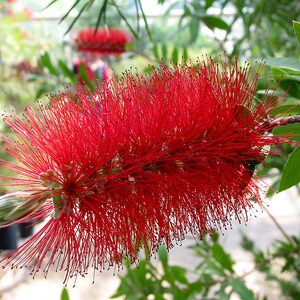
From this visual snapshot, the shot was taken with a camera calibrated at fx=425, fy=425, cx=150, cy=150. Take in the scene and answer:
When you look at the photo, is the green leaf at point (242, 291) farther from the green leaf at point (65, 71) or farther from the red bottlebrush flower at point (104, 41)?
the red bottlebrush flower at point (104, 41)

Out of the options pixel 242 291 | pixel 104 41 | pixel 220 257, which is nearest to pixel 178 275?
pixel 220 257

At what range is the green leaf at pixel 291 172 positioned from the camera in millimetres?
575

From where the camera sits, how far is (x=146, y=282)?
1.10m

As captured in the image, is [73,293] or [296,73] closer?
[296,73]

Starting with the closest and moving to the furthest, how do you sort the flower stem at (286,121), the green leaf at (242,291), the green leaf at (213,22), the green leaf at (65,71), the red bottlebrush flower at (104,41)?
the flower stem at (286,121) → the green leaf at (242,291) → the green leaf at (213,22) → the green leaf at (65,71) → the red bottlebrush flower at (104,41)

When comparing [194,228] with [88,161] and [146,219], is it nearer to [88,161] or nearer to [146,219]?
[146,219]

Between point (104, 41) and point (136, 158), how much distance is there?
1972 millimetres

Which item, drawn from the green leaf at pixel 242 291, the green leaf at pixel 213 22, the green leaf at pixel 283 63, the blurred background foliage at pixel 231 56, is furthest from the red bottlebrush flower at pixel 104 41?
the green leaf at pixel 283 63

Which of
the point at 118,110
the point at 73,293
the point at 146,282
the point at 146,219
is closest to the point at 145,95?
the point at 118,110

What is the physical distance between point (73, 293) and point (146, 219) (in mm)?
2380

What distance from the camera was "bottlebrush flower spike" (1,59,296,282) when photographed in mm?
545

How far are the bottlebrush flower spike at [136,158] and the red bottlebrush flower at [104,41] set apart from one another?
1.70m

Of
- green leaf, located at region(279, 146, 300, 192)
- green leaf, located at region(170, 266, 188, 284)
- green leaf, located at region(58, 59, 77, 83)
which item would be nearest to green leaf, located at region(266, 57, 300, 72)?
green leaf, located at region(279, 146, 300, 192)

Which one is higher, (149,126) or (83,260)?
(149,126)
